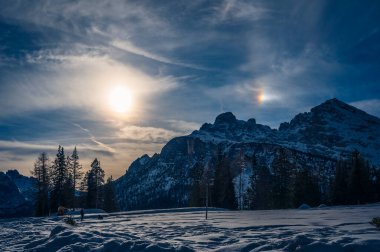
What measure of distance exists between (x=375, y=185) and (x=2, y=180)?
375 feet

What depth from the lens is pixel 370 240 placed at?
1015cm

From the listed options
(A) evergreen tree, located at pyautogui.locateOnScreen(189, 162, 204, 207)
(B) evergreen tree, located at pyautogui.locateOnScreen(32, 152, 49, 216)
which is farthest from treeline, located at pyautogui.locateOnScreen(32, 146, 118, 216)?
(A) evergreen tree, located at pyautogui.locateOnScreen(189, 162, 204, 207)

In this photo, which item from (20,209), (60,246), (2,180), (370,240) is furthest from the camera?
(2,180)

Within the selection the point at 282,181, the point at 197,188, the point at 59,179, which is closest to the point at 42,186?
the point at 59,179

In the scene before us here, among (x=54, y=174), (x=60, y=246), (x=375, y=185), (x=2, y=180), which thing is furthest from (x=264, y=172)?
(x=2, y=180)

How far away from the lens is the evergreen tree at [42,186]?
6788cm

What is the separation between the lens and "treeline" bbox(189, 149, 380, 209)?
62.7 meters

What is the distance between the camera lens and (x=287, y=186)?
7250cm

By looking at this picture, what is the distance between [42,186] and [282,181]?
49.1m

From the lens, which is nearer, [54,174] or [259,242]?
[259,242]

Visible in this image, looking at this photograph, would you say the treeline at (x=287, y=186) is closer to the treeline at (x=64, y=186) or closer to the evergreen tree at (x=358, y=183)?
the evergreen tree at (x=358, y=183)

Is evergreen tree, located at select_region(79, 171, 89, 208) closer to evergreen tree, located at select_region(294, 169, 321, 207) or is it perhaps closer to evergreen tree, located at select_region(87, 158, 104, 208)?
evergreen tree, located at select_region(87, 158, 104, 208)

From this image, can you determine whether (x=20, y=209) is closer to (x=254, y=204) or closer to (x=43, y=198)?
(x=43, y=198)

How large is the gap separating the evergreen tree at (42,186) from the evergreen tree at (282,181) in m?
46.2
